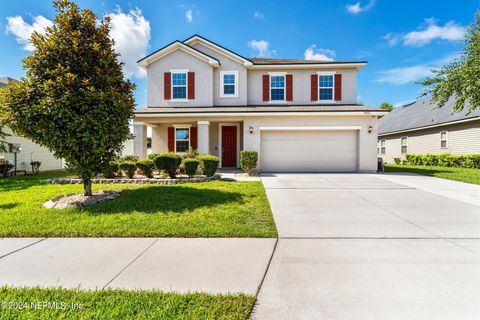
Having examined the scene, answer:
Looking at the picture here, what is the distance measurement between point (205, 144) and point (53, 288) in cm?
994

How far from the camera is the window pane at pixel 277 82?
13742mm

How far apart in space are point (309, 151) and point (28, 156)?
17.4m

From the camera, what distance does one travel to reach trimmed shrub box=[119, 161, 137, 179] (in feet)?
30.3

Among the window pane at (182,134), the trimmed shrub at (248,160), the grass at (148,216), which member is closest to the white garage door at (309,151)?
the trimmed shrub at (248,160)

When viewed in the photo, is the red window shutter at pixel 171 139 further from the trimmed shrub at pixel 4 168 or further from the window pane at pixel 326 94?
the window pane at pixel 326 94

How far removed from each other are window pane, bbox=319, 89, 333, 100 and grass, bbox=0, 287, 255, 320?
13.3 meters

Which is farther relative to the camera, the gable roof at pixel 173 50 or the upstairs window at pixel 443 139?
the upstairs window at pixel 443 139

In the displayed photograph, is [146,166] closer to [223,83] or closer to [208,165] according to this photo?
[208,165]

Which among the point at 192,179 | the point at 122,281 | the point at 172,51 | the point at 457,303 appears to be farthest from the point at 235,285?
the point at 172,51

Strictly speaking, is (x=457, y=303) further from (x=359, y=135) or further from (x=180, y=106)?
(x=180, y=106)

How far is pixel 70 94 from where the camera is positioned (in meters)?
5.26

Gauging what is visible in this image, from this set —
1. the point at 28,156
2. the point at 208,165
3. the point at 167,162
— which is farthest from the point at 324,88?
the point at 28,156

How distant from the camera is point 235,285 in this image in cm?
251

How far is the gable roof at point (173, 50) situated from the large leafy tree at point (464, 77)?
39.7 feet
